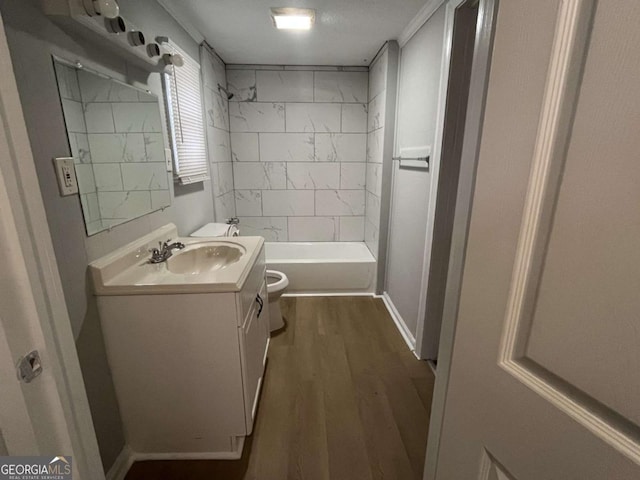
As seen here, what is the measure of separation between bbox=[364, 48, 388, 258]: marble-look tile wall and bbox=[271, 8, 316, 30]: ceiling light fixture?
2.69 feet

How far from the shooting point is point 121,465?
1353 mm

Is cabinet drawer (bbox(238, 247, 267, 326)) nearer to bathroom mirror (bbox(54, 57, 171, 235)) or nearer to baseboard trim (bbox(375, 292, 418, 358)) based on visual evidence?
bathroom mirror (bbox(54, 57, 171, 235))

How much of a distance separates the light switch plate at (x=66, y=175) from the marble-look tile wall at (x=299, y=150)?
2.43 meters

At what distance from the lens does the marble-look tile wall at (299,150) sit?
3217 millimetres

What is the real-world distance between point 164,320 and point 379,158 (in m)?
2.27

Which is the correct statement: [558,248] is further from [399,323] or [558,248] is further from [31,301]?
[399,323]

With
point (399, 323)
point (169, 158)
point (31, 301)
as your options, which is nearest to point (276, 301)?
point (399, 323)

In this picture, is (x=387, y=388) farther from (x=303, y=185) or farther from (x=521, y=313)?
(x=303, y=185)

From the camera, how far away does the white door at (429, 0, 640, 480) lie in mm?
355

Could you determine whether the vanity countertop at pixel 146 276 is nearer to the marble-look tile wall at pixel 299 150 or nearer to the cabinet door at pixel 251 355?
the cabinet door at pixel 251 355

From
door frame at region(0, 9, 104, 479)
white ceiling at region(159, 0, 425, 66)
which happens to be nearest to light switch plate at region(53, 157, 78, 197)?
door frame at region(0, 9, 104, 479)

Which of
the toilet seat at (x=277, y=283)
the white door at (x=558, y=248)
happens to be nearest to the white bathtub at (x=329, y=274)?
the toilet seat at (x=277, y=283)

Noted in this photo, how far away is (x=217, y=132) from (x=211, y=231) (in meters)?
1.16

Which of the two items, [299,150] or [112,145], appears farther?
[299,150]
